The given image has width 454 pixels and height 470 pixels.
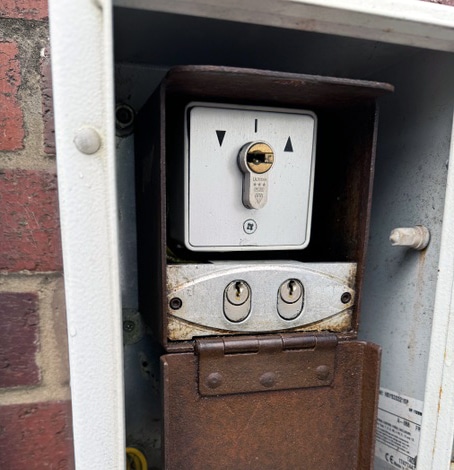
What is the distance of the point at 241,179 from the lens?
0.40m

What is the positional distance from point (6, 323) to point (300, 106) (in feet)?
1.37

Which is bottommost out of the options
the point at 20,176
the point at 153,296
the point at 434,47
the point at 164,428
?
the point at 164,428

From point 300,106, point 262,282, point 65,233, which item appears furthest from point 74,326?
point 300,106

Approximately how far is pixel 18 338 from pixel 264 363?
0.30 m

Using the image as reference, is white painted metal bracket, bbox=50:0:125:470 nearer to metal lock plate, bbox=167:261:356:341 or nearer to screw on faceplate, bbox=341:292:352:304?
metal lock plate, bbox=167:261:356:341

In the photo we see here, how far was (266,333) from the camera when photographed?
1.31 feet

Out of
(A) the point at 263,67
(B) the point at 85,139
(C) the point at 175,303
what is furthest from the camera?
(A) the point at 263,67

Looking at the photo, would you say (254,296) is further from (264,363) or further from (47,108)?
(47,108)

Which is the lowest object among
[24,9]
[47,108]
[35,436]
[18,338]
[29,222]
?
[35,436]

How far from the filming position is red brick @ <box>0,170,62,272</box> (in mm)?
468

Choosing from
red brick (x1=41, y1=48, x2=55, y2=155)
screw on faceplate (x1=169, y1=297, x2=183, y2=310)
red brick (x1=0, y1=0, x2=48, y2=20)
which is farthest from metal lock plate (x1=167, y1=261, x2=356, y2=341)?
red brick (x1=0, y1=0, x2=48, y2=20)

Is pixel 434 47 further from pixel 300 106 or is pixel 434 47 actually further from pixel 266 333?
pixel 266 333

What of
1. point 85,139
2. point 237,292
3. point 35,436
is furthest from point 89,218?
point 35,436

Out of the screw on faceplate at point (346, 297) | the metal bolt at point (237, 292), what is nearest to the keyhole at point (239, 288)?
the metal bolt at point (237, 292)
